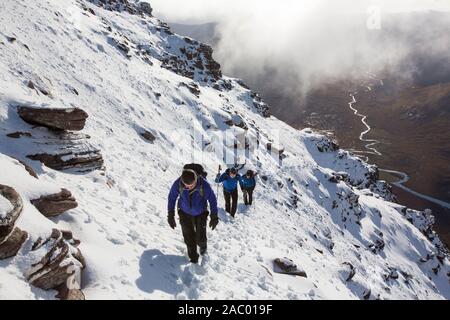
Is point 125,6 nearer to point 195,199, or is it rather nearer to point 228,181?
point 228,181

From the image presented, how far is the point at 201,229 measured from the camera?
1027 cm

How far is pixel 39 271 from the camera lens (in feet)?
23.8

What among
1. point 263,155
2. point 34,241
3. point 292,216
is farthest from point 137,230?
point 263,155

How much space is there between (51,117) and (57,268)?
23.5ft

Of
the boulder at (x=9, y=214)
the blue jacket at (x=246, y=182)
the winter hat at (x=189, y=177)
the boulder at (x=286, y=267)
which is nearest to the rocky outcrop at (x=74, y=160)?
the boulder at (x=9, y=214)

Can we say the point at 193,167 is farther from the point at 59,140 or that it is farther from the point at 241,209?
the point at 241,209

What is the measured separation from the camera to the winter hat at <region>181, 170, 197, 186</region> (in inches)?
368

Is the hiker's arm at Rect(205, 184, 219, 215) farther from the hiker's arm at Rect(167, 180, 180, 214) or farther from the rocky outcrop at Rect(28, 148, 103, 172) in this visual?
the rocky outcrop at Rect(28, 148, 103, 172)

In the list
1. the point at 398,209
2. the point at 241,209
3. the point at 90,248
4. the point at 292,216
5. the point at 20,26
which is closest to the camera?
the point at 90,248

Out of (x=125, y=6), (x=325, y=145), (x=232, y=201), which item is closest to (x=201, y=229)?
(x=232, y=201)

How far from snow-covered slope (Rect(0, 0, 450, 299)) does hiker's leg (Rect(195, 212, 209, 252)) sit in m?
0.64

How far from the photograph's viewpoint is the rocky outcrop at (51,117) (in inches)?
512

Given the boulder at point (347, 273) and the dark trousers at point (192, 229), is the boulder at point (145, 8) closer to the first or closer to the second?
the boulder at point (347, 273)
